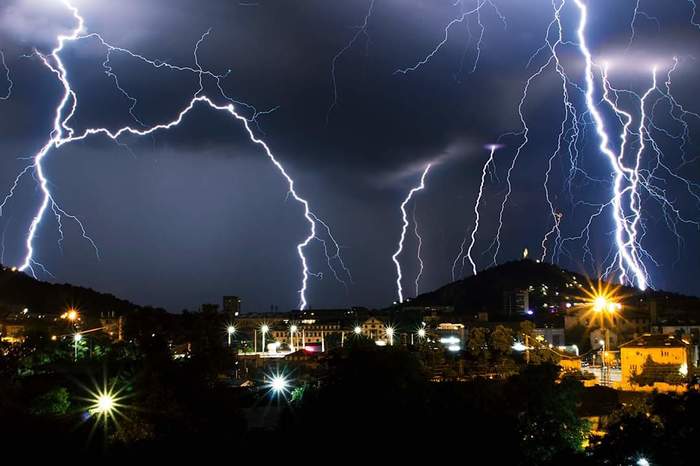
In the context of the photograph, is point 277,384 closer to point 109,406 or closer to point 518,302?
point 109,406

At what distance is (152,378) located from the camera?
52.1 feet

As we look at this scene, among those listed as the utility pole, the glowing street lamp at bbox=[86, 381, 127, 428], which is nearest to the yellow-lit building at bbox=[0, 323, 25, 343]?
the glowing street lamp at bbox=[86, 381, 127, 428]

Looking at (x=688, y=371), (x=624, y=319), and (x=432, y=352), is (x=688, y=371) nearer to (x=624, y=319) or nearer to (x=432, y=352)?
(x=432, y=352)

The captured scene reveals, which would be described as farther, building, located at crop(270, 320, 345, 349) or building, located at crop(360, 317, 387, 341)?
building, located at crop(270, 320, 345, 349)

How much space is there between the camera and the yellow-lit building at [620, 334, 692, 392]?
22.2 m

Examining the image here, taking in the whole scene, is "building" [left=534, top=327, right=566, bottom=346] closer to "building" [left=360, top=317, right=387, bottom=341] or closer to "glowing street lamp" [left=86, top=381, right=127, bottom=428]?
"building" [left=360, top=317, right=387, bottom=341]

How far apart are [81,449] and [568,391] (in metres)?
8.54

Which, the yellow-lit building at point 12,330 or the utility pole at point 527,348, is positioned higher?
the yellow-lit building at point 12,330

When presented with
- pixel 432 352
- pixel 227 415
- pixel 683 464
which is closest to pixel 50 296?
pixel 432 352

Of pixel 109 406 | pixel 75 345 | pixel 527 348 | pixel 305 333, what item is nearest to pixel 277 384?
pixel 527 348

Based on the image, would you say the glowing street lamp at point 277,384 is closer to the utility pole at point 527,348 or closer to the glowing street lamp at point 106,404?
the utility pole at point 527,348

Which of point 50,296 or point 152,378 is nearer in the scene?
point 152,378

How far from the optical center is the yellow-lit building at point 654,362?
22.2 meters

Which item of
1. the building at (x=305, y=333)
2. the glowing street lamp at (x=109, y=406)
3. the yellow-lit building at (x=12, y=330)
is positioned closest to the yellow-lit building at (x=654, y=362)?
the glowing street lamp at (x=109, y=406)
